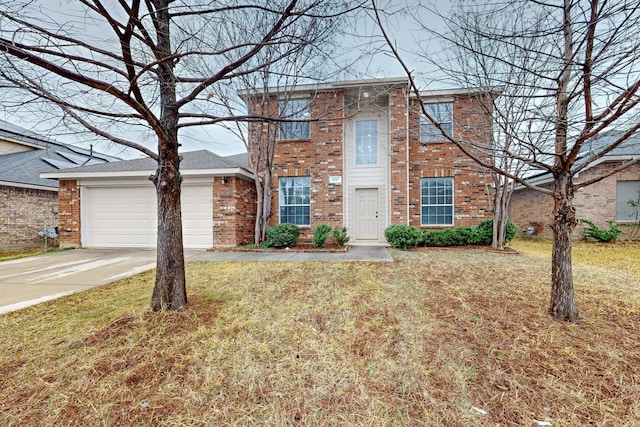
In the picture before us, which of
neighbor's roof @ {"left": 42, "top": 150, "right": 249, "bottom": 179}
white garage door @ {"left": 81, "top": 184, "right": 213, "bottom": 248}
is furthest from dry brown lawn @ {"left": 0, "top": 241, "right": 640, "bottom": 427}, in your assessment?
neighbor's roof @ {"left": 42, "top": 150, "right": 249, "bottom": 179}

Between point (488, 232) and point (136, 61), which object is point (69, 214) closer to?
point (136, 61)

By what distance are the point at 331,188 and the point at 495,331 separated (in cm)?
735

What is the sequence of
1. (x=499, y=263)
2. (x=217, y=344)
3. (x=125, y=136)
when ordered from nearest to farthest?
1. (x=217, y=344)
2. (x=125, y=136)
3. (x=499, y=263)

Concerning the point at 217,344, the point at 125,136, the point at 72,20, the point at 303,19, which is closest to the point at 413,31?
the point at 303,19

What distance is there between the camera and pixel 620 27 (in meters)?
2.25

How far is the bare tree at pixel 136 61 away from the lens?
2199mm

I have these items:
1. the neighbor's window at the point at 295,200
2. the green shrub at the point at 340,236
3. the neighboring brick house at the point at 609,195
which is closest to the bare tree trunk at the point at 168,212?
the green shrub at the point at 340,236

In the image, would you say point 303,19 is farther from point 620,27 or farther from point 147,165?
point 147,165

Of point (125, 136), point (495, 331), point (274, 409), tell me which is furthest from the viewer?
point (125, 136)

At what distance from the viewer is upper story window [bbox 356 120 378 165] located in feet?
32.5

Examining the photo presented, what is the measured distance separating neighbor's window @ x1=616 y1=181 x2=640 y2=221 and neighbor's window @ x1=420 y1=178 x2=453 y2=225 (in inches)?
263

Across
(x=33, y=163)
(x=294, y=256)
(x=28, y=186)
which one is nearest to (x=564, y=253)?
(x=294, y=256)

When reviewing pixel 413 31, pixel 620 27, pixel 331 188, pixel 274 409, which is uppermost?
pixel 413 31

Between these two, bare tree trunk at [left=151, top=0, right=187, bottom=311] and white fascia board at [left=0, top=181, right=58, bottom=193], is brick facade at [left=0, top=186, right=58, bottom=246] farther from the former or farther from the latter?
bare tree trunk at [left=151, top=0, right=187, bottom=311]
